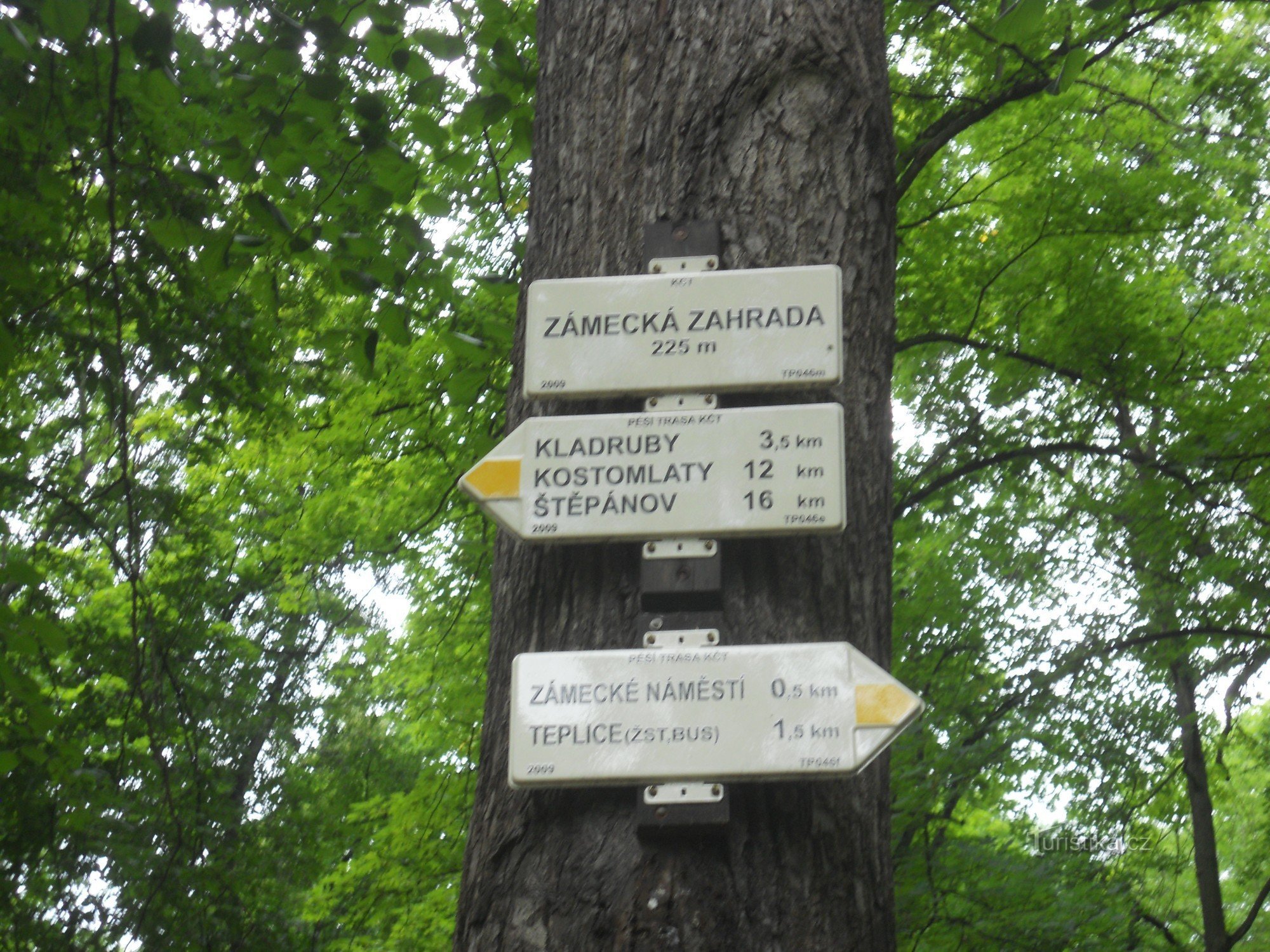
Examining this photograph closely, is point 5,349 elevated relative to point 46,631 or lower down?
elevated

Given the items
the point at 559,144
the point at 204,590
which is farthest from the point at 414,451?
the point at 559,144

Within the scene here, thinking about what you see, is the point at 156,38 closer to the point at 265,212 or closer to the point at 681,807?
the point at 265,212

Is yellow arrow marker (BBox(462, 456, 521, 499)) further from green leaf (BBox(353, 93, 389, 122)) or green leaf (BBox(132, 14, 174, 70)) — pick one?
green leaf (BBox(353, 93, 389, 122))

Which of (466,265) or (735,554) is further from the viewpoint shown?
(466,265)

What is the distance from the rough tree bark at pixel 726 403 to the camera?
175 centimetres

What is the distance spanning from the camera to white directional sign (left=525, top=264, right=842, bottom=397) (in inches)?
80.0

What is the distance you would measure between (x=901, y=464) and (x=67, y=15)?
857cm

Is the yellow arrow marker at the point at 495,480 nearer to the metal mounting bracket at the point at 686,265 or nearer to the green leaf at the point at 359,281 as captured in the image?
the metal mounting bracket at the point at 686,265

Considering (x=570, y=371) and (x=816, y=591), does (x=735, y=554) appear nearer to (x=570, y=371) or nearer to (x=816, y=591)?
(x=816, y=591)

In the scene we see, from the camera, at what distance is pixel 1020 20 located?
3.11 metres

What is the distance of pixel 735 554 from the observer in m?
1.99

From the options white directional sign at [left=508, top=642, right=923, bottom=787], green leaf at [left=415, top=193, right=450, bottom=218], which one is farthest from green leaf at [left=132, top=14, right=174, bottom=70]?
white directional sign at [left=508, top=642, right=923, bottom=787]

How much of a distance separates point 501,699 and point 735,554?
1.44 ft

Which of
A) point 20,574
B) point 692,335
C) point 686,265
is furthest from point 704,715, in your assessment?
point 20,574
